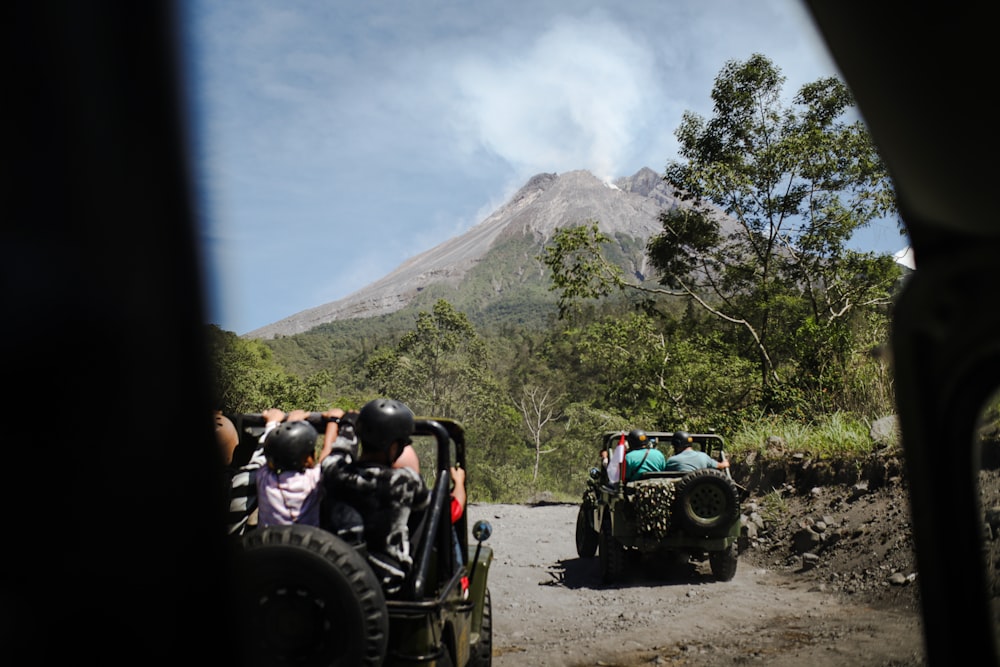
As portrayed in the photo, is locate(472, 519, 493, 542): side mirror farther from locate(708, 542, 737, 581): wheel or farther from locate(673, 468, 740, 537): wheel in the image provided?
locate(708, 542, 737, 581): wheel

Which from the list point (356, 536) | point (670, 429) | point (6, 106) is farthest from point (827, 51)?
point (670, 429)

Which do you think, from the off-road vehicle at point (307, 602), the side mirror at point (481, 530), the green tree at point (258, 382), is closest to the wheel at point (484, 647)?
the side mirror at point (481, 530)

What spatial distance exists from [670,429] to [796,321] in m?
4.27

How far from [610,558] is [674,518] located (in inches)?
35.8

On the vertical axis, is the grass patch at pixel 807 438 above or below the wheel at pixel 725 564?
above

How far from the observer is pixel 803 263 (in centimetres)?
1844

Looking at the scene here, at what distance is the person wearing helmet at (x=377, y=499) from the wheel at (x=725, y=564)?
6.05 m

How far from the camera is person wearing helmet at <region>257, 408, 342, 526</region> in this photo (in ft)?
12.4

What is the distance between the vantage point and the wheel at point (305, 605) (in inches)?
124

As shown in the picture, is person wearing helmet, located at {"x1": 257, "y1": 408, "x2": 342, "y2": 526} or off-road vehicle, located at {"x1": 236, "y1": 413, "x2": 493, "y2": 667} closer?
off-road vehicle, located at {"x1": 236, "y1": 413, "x2": 493, "y2": 667}

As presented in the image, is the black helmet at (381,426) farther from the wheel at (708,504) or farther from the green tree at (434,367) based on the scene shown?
the green tree at (434,367)

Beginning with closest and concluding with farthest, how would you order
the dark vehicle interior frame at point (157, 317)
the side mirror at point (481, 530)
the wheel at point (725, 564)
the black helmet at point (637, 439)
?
the dark vehicle interior frame at point (157, 317) < the side mirror at point (481, 530) < the wheel at point (725, 564) < the black helmet at point (637, 439)

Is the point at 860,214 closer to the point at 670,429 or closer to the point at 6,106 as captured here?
the point at 670,429

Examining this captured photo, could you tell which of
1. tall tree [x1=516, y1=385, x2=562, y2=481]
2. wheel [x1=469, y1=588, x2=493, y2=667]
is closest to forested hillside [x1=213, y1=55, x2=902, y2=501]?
wheel [x1=469, y1=588, x2=493, y2=667]
